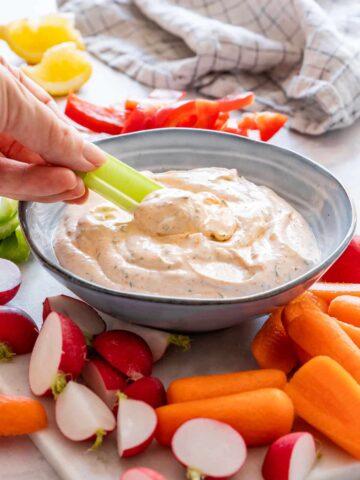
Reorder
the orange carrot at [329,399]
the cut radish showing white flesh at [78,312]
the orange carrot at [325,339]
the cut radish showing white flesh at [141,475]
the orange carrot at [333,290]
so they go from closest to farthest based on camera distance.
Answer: the cut radish showing white flesh at [141,475] < the orange carrot at [329,399] < the orange carrot at [325,339] < the cut radish showing white flesh at [78,312] < the orange carrot at [333,290]

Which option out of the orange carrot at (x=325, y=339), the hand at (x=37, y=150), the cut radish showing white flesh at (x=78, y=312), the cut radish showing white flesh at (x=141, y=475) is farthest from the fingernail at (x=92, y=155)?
the cut radish showing white flesh at (x=141, y=475)

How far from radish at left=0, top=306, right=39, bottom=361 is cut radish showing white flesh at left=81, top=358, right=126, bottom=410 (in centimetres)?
15

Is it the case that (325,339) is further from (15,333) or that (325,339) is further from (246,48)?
(246,48)

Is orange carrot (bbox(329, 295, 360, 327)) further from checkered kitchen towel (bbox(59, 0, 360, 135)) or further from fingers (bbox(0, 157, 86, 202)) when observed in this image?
checkered kitchen towel (bbox(59, 0, 360, 135))

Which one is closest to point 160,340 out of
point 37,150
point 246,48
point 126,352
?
point 126,352

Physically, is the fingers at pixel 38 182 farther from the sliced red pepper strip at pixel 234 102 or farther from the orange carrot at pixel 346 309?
the sliced red pepper strip at pixel 234 102

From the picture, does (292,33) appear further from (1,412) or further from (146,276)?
(1,412)

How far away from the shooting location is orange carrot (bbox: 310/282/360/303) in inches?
65.8

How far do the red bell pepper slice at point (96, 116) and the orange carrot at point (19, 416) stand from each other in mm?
1164

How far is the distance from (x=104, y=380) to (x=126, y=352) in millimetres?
72

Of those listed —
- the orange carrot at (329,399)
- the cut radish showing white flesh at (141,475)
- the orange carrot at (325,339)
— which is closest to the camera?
the cut radish showing white flesh at (141,475)

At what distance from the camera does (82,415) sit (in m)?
1.36

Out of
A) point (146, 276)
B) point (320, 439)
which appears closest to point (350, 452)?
point (320, 439)

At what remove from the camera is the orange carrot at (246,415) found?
1349 mm
